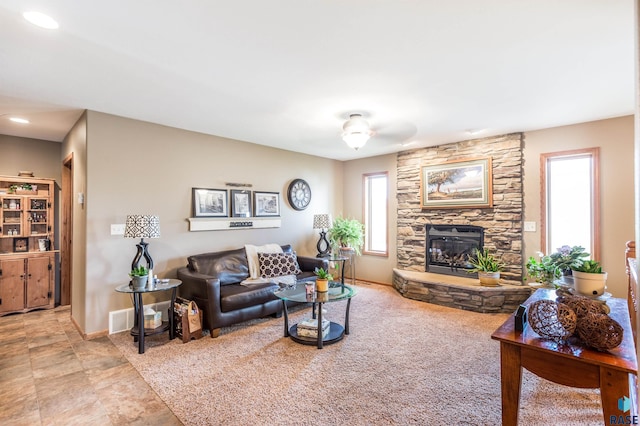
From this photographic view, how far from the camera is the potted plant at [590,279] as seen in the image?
6.89ft

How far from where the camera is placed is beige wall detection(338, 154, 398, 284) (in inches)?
237

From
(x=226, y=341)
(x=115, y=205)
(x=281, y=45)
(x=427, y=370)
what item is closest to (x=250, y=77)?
(x=281, y=45)

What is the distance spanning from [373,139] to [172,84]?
2933 millimetres

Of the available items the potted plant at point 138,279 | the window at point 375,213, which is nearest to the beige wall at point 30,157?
the potted plant at point 138,279

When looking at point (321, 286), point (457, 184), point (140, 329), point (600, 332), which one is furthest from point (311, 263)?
point (600, 332)

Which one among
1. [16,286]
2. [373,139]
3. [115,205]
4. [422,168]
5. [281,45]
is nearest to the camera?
[281,45]

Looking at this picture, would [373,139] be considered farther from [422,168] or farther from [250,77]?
[250,77]

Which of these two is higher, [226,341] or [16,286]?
[16,286]

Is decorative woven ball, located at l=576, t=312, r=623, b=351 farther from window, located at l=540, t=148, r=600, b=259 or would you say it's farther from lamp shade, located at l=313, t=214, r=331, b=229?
lamp shade, located at l=313, t=214, r=331, b=229

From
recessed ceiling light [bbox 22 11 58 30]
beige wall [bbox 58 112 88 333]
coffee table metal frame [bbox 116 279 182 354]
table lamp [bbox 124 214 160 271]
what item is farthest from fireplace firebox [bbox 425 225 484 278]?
recessed ceiling light [bbox 22 11 58 30]

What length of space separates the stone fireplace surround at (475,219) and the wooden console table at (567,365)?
2939 mm

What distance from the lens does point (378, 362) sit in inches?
113

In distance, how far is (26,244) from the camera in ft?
14.9

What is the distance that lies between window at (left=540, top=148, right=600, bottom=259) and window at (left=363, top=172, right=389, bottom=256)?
8.49 ft
